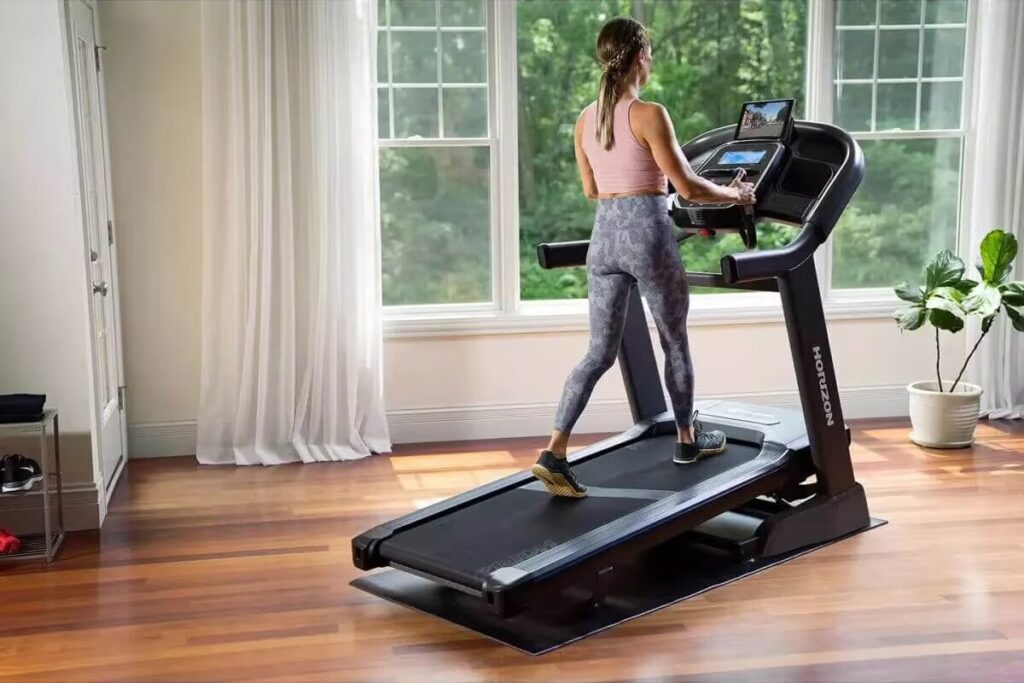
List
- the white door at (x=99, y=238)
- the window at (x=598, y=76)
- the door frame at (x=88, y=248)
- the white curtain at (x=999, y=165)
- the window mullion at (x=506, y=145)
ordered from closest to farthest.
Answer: the door frame at (x=88, y=248) < the white door at (x=99, y=238) < the window mullion at (x=506, y=145) < the white curtain at (x=999, y=165) < the window at (x=598, y=76)

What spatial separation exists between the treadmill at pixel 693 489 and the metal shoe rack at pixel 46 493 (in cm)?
111

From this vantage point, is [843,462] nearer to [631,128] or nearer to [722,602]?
[722,602]

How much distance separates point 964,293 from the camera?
17.4 feet

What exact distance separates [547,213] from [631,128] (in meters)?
2.25

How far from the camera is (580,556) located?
331cm

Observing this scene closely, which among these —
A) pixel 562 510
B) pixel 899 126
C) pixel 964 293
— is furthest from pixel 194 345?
pixel 899 126

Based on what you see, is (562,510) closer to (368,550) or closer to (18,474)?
(368,550)

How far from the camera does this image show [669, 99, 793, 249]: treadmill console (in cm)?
401

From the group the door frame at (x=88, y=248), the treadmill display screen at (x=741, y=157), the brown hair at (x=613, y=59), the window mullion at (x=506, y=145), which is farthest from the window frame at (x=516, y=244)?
the brown hair at (x=613, y=59)

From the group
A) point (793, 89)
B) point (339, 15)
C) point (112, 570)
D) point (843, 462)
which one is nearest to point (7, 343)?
point (112, 570)

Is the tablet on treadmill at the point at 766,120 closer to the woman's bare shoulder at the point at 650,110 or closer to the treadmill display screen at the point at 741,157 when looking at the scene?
the treadmill display screen at the point at 741,157

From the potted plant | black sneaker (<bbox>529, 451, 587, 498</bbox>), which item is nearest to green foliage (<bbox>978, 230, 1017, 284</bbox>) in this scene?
the potted plant

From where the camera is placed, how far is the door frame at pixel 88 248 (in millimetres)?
4133

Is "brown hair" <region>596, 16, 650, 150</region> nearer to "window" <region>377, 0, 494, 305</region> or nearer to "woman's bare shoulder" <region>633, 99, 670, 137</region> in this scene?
"woman's bare shoulder" <region>633, 99, 670, 137</region>
